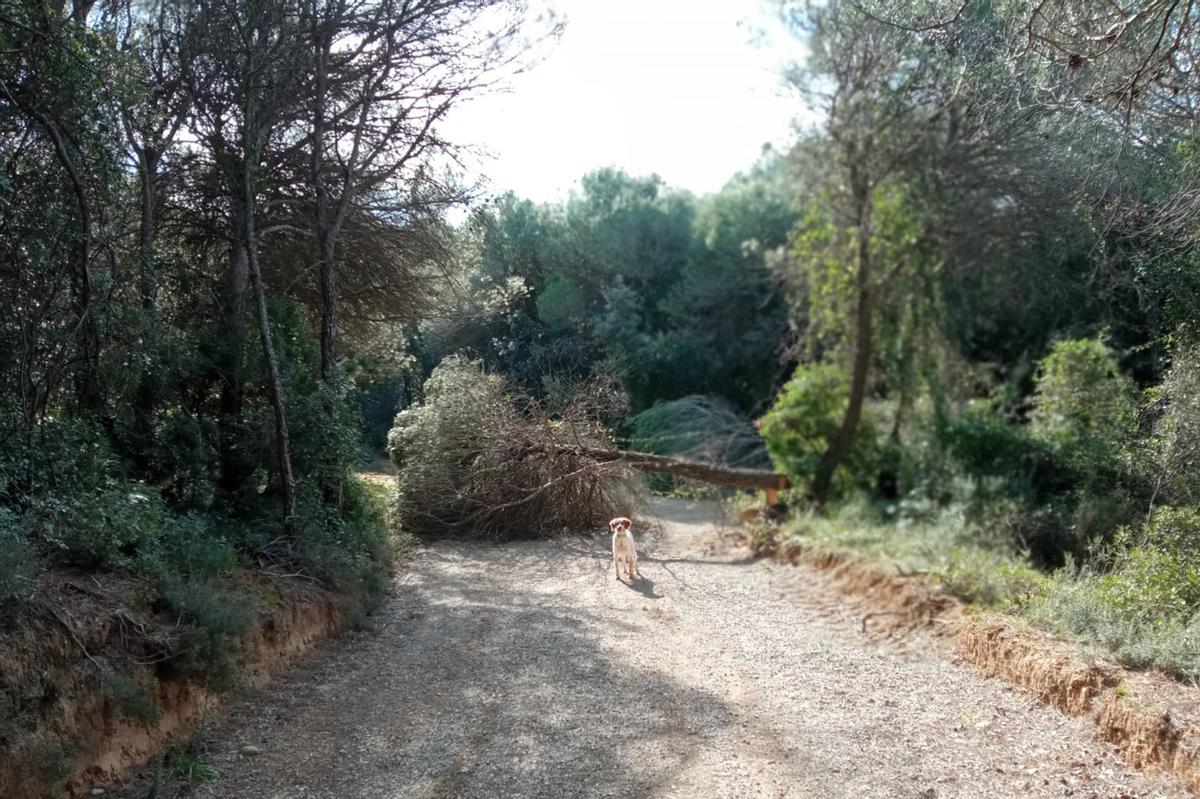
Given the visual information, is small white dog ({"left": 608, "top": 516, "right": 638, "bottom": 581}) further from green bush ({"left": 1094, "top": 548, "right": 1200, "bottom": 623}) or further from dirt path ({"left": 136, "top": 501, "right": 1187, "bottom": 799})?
green bush ({"left": 1094, "top": 548, "right": 1200, "bottom": 623})

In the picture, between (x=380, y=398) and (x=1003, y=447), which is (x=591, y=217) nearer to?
(x=380, y=398)

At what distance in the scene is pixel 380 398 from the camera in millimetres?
11078

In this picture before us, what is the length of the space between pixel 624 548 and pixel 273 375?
13.8 ft

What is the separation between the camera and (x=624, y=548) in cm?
1004

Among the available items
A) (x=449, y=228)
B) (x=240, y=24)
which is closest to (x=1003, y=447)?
(x=449, y=228)

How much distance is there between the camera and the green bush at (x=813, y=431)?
1609cm

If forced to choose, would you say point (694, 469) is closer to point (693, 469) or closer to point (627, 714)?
point (693, 469)

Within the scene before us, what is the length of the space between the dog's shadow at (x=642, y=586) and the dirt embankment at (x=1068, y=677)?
7.75 ft

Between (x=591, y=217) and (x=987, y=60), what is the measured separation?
20.1 feet

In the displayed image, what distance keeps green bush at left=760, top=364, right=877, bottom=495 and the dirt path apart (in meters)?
6.41

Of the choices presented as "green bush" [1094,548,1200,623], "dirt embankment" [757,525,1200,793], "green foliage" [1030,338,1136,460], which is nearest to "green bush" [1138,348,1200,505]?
"green bush" [1094,548,1200,623]

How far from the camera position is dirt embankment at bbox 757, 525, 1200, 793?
568 cm

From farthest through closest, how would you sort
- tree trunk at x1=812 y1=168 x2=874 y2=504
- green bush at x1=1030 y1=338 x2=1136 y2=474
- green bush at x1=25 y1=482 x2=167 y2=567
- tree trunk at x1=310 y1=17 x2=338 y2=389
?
tree trunk at x1=812 y1=168 x2=874 y2=504
green bush at x1=1030 y1=338 x2=1136 y2=474
tree trunk at x1=310 y1=17 x2=338 y2=389
green bush at x1=25 y1=482 x2=167 y2=567

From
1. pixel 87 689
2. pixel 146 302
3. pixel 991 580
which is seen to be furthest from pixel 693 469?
pixel 87 689
